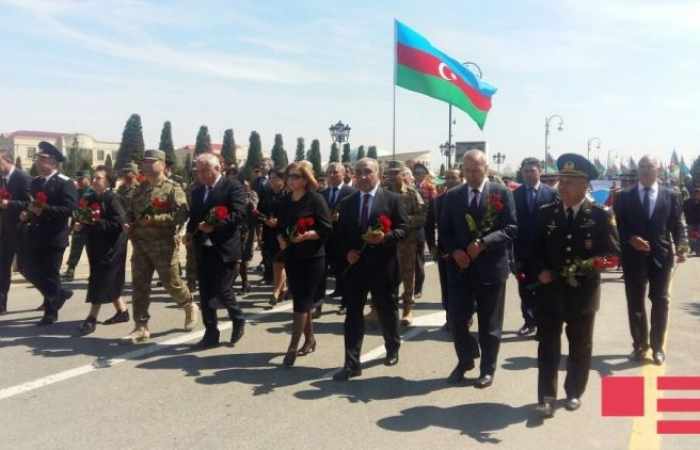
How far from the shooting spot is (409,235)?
777cm

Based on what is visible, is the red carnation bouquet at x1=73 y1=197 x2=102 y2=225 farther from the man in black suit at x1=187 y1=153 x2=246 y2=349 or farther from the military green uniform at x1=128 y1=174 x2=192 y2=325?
the man in black suit at x1=187 y1=153 x2=246 y2=349

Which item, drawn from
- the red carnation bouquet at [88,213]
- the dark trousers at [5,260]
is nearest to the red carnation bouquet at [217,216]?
the red carnation bouquet at [88,213]

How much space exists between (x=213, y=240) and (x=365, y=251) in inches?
70.0

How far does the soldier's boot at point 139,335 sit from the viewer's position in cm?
686

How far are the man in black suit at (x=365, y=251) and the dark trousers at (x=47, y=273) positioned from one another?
409 centimetres

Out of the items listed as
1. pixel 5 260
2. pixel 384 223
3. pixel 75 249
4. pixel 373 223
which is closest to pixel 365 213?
pixel 373 223

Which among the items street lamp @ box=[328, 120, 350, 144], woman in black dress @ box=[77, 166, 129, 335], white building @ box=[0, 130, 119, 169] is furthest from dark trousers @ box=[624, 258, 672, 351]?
white building @ box=[0, 130, 119, 169]

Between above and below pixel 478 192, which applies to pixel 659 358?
below

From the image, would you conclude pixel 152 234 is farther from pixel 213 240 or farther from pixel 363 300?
pixel 363 300

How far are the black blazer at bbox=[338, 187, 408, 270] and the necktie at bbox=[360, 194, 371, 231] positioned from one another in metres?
0.03

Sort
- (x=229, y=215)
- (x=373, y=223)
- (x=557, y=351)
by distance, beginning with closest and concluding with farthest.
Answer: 1. (x=557, y=351)
2. (x=373, y=223)
3. (x=229, y=215)

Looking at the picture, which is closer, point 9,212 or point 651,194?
point 651,194

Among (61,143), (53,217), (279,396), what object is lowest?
(279,396)

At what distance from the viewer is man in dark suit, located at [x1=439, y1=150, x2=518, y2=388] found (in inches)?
211
